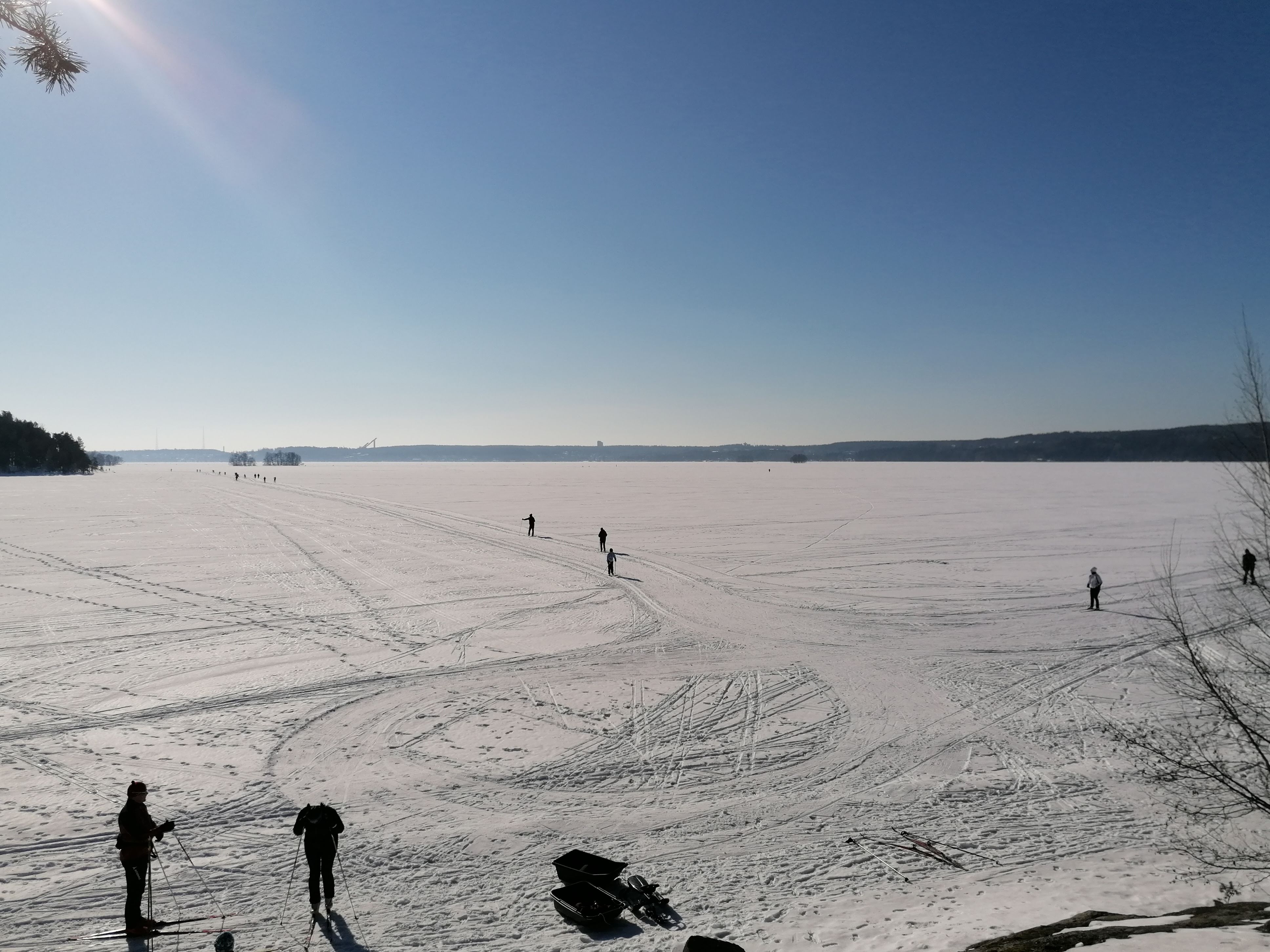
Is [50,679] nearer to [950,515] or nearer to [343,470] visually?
[950,515]

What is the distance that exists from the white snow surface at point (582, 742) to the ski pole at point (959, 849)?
0.28ft

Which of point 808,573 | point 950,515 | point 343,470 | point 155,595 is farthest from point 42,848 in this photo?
point 343,470

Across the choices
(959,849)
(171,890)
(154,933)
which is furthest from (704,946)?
(171,890)

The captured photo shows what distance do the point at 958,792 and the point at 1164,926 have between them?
10.3 ft

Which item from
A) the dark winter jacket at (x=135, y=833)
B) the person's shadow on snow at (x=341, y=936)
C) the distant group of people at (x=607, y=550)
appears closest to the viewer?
the person's shadow on snow at (x=341, y=936)

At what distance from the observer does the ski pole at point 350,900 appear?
596cm

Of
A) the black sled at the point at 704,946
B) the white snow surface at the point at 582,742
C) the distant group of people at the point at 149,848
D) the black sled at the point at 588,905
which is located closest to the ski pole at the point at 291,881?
the white snow surface at the point at 582,742

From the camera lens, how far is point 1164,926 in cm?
562

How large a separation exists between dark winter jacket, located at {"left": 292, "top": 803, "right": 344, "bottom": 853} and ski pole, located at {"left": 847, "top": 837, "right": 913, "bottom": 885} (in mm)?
5524

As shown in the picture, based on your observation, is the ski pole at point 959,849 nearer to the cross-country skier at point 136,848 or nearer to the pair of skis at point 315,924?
the pair of skis at point 315,924

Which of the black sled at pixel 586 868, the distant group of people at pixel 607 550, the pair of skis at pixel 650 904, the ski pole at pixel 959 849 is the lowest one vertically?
the ski pole at pixel 959 849

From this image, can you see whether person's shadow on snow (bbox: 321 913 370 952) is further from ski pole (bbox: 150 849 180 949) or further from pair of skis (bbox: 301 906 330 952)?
ski pole (bbox: 150 849 180 949)

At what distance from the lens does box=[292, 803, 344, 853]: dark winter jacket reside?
6.27m

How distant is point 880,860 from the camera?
729 centimetres
